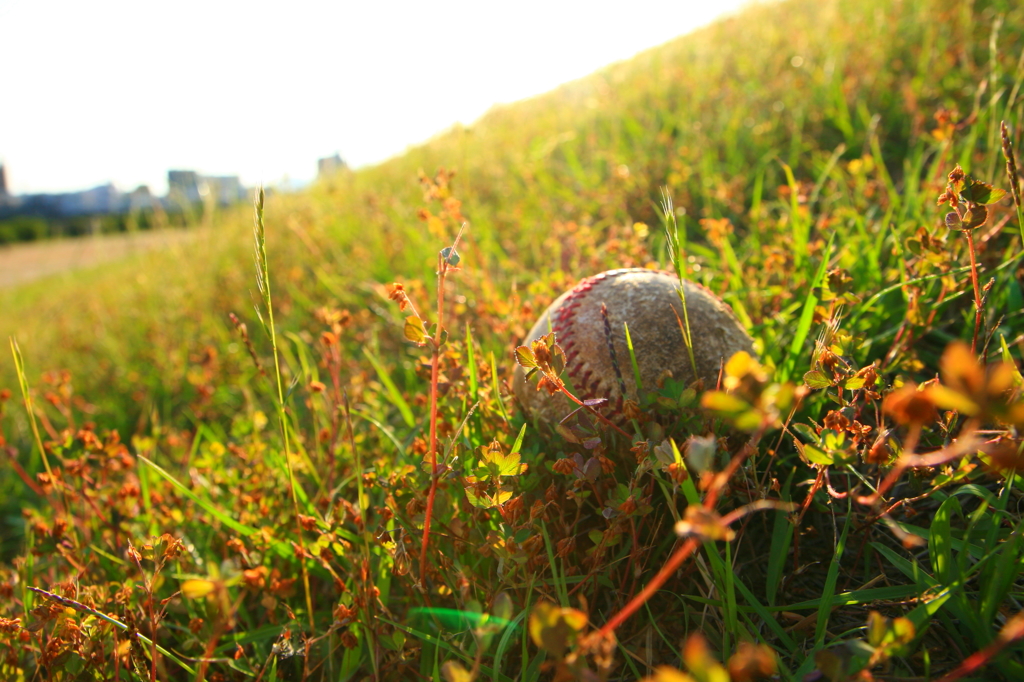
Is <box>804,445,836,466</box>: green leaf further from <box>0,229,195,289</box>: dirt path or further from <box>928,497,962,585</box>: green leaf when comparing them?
<box>0,229,195,289</box>: dirt path

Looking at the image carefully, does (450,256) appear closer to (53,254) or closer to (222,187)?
(222,187)

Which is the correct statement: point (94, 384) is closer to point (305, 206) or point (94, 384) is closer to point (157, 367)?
point (157, 367)

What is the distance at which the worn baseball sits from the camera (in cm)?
163

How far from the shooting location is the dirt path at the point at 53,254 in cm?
663

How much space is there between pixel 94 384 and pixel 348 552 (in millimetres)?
3752

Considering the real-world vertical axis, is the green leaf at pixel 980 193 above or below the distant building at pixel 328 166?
below

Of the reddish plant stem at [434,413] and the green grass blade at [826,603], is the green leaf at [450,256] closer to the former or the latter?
the reddish plant stem at [434,413]

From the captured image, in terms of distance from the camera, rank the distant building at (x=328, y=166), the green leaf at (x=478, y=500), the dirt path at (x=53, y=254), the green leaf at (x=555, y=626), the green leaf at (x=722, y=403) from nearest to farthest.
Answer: the green leaf at (x=722, y=403) → the green leaf at (x=555, y=626) → the green leaf at (x=478, y=500) → the dirt path at (x=53, y=254) → the distant building at (x=328, y=166)

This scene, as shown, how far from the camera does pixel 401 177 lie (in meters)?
7.00

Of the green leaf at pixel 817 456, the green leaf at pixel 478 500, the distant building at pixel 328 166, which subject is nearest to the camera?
the green leaf at pixel 817 456

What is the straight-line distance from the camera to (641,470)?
1.26 meters

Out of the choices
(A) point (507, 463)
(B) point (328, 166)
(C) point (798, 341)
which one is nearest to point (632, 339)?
(C) point (798, 341)

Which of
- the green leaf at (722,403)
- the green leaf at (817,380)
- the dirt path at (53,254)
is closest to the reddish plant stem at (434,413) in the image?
the green leaf at (722,403)

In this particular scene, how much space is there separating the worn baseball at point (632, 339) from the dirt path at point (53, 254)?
570cm
